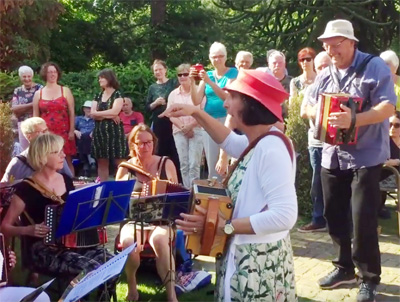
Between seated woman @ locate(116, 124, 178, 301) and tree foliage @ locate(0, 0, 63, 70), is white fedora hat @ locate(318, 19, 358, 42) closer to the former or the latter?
seated woman @ locate(116, 124, 178, 301)

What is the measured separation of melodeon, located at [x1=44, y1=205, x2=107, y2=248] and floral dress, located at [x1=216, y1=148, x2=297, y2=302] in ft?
5.95

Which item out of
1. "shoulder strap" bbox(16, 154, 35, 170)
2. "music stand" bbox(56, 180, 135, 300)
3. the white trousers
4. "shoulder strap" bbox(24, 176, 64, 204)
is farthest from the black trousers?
the white trousers

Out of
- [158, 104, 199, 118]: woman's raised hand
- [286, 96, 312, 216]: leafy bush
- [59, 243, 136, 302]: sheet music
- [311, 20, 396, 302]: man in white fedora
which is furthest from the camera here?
[286, 96, 312, 216]: leafy bush

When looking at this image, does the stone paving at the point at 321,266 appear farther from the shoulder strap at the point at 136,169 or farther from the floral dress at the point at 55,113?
the floral dress at the point at 55,113

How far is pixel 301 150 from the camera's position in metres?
7.24

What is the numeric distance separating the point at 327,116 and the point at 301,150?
3.21 meters

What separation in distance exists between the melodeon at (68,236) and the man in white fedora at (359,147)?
1791 millimetres

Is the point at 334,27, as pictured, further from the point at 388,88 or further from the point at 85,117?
the point at 85,117

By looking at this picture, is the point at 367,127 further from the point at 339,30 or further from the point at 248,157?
the point at 248,157

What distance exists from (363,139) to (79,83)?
31.0ft

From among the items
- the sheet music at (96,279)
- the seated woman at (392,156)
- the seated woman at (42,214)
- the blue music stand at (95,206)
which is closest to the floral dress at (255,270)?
the sheet music at (96,279)

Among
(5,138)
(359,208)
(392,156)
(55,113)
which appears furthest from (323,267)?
(55,113)

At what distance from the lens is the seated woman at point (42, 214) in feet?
14.4

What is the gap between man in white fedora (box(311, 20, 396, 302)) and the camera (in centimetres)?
421
